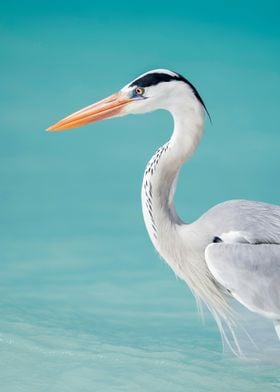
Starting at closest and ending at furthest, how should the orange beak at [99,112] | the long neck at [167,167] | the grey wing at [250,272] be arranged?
the grey wing at [250,272] < the long neck at [167,167] < the orange beak at [99,112]

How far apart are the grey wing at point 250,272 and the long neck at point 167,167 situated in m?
0.30

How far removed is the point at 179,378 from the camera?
493 centimetres

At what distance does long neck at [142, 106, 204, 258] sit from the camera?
4.66 m

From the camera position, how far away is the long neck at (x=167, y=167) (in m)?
4.66

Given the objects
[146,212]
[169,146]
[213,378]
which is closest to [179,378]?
[213,378]

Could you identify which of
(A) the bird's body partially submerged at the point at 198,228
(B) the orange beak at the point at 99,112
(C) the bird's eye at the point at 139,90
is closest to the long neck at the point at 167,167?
(A) the bird's body partially submerged at the point at 198,228

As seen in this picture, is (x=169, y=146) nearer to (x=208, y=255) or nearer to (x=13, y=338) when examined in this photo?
(x=208, y=255)

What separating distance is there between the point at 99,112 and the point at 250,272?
1128 millimetres

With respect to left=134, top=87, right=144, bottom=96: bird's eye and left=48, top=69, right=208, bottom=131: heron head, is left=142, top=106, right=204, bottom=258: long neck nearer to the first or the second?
left=48, top=69, right=208, bottom=131: heron head

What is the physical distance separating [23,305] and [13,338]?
0.67 meters

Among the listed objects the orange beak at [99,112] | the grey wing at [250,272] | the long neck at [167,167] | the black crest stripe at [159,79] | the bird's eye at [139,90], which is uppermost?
the black crest stripe at [159,79]

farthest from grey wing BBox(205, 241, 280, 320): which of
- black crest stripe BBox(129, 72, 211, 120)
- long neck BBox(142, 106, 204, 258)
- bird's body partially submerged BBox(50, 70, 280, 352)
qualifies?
black crest stripe BBox(129, 72, 211, 120)

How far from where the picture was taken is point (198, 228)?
15.5 ft

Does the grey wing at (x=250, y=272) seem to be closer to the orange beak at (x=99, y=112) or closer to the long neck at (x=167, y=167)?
the long neck at (x=167, y=167)
